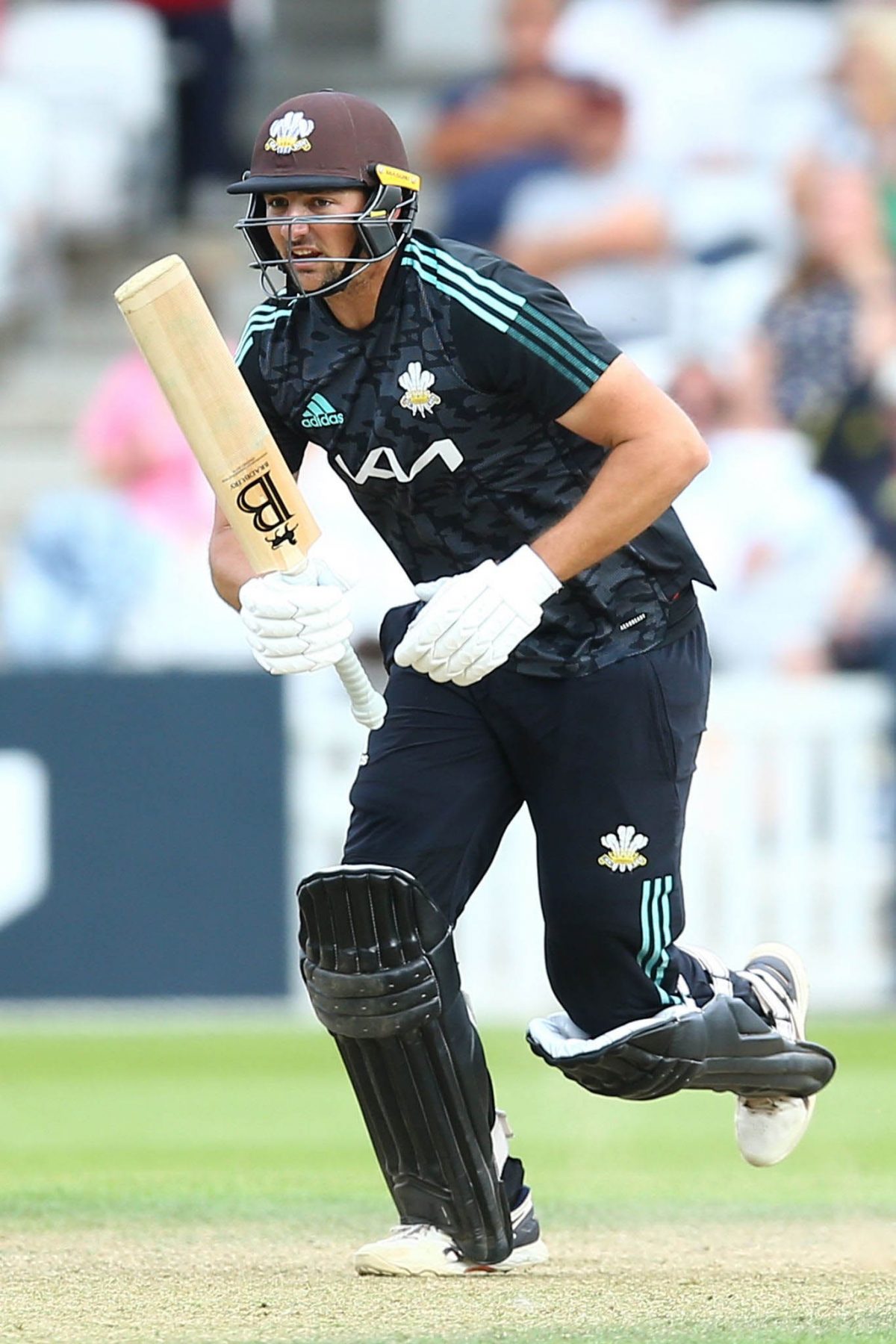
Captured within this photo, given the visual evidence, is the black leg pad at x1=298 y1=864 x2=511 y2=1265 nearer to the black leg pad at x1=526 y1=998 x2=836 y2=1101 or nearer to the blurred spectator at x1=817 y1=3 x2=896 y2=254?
the black leg pad at x1=526 y1=998 x2=836 y2=1101

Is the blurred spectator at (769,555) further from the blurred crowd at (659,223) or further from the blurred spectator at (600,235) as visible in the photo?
the blurred spectator at (600,235)

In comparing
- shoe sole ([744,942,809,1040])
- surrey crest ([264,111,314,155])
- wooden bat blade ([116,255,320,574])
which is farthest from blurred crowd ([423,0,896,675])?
surrey crest ([264,111,314,155])

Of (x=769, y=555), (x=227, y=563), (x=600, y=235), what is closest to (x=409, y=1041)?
(x=227, y=563)

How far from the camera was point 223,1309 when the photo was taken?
153 inches

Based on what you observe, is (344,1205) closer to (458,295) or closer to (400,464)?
(400,464)

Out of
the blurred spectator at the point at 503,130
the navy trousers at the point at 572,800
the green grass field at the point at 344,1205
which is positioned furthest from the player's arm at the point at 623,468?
the blurred spectator at the point at 503,130

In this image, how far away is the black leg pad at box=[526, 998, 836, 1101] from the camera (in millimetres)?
4234

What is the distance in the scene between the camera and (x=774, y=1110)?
455 cm

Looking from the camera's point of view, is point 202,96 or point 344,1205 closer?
point 344,1205

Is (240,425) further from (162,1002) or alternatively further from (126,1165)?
(162,1002)

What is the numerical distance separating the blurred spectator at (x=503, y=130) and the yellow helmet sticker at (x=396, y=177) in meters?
6.39

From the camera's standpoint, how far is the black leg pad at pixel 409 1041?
4.14 m

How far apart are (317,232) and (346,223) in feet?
0.16

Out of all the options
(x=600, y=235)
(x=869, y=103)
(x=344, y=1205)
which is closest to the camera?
(x=344, y=1205)
